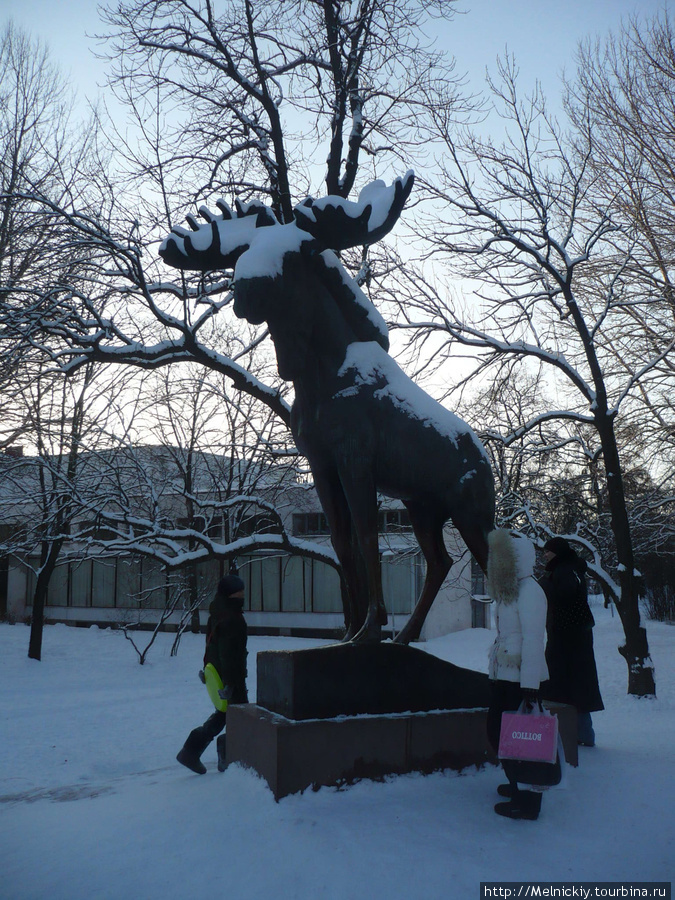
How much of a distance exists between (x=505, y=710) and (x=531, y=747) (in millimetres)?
314

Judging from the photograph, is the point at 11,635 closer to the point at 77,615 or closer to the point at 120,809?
the point at 77,615

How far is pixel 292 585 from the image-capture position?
25.6 m

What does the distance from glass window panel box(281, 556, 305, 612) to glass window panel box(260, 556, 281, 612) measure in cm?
25

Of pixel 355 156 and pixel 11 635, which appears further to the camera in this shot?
pixel 11 635

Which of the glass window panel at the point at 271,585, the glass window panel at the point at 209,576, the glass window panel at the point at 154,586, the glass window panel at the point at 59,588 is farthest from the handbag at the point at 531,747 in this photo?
the glass window panel at the point at 59,588

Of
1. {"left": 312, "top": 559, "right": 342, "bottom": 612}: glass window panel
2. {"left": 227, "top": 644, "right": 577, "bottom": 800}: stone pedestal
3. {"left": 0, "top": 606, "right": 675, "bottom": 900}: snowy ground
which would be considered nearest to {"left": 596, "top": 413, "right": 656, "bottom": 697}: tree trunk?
{"left": 0, "top": 606, "right": 675, "bottom": 900}: snowy ground

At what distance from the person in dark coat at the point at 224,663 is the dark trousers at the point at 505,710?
2083mm

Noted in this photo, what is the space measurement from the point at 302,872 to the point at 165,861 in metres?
0.69

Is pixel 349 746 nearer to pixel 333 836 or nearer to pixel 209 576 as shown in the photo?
pixel 333 836

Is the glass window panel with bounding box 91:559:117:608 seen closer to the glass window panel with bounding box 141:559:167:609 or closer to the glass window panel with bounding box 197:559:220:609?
the glass window panel with bounding box 141:559:167:609

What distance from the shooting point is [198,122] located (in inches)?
424

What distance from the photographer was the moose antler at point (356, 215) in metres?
4.55

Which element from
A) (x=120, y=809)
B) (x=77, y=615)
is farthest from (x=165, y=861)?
(x=77, y=615)

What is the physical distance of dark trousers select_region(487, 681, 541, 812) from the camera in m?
3.98
